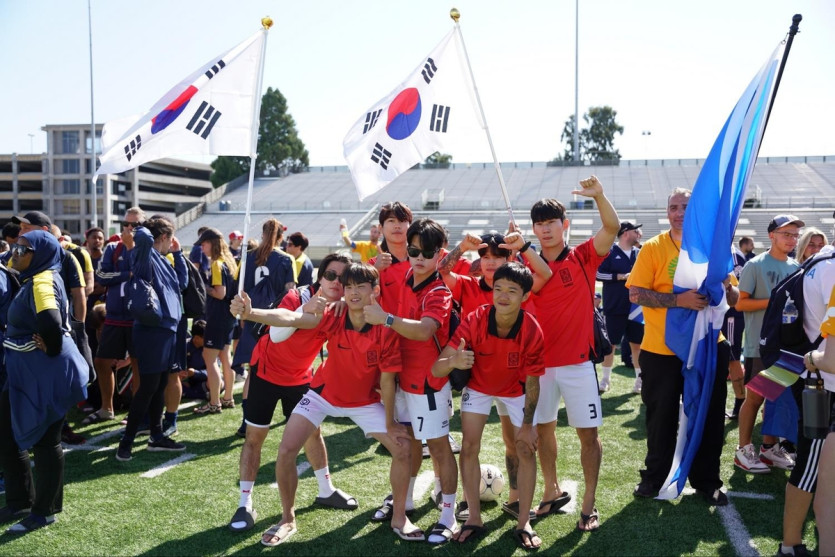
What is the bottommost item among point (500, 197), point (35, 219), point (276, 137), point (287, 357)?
point (287, 357)

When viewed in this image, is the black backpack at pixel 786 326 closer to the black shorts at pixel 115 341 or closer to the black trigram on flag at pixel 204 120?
the black trigram on flag at pixel 204 120

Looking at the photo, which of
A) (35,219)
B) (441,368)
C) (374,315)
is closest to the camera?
(374,315)

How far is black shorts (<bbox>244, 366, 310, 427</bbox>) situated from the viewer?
4.52 meters

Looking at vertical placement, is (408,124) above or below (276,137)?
below

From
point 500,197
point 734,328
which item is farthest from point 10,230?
point 500,197

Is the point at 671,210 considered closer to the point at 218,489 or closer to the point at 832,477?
the point at 832,477

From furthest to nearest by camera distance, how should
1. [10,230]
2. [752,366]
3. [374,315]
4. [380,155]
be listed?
[10,230] → [752,366] → [380,155] → [374,315]

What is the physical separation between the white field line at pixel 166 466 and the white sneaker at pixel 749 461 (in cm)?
462

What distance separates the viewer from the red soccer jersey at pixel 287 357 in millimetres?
4496

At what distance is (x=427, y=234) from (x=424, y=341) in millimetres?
651

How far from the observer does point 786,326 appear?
3971mm

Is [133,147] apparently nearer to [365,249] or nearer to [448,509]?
[448,509]

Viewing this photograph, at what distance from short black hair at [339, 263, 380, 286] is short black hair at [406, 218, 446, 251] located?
1.11ft

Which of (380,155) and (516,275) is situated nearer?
(516,275)
